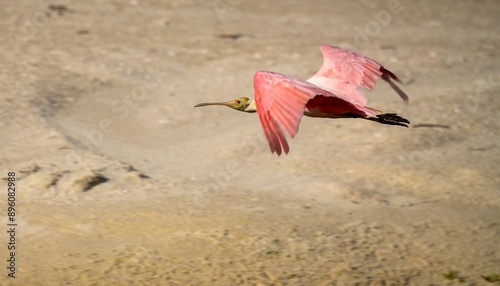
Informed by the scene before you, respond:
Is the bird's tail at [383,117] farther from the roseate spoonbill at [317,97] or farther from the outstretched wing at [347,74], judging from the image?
the outstretched wing at [347,74]

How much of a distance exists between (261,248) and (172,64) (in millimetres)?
3551

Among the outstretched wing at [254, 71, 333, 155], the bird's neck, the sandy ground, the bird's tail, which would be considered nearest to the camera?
the outstretched wing at [254, 71, 333, 155]

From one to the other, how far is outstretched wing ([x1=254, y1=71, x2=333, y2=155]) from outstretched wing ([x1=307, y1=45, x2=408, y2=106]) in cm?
57

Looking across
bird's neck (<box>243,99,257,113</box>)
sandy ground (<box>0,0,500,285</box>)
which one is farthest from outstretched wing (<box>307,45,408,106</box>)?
sandy ground (<box>0,0,500,285</box>)

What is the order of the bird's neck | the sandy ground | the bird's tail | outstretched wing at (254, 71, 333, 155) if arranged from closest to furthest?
outstretched wing at (254, 71, 333, 155) → the bird's tail → the sandy ground → the bird's neck

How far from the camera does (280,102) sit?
4125 mm

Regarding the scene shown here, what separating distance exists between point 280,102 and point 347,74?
3.05 feet

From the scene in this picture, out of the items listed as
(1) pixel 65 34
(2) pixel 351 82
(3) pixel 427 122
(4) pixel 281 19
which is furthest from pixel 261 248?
(4) pixel 281 19

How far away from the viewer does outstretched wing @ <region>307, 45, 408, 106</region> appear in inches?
190

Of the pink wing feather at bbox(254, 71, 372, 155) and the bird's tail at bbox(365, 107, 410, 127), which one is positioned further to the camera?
the bird's tail at bbox(365, 107, 410, 127)

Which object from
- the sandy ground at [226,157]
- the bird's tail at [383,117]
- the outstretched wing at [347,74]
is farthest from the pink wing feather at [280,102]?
the sandy ground at [226,157]

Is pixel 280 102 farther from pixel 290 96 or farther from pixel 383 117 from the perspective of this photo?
pixel 383 117

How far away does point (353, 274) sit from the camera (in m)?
4.70

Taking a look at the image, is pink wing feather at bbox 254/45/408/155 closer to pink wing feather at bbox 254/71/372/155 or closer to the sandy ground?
pink wing feather at bbox 254/71/372/155
